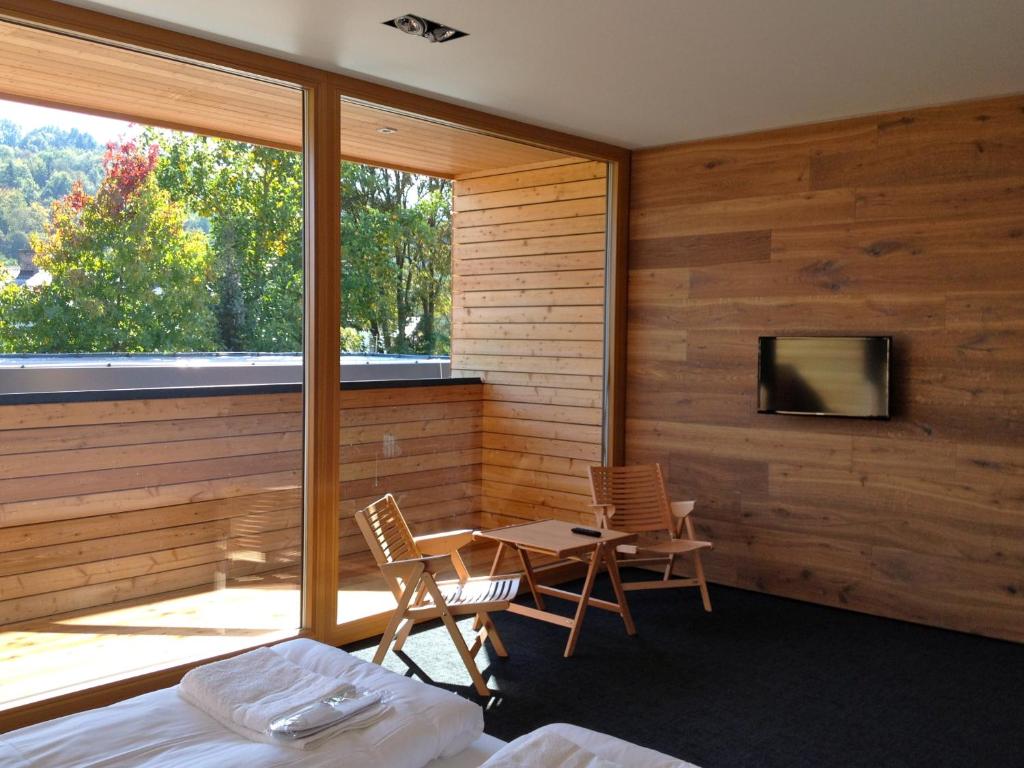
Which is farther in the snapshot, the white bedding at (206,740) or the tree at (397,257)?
the tree at (397,257)

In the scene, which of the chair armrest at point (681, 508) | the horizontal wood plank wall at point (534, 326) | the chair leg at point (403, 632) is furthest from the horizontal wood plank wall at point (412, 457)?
the chair armrest at point (681, 508)

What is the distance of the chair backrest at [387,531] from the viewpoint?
4.22 m

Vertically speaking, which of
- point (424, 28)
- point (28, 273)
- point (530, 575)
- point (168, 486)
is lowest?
point (530, 575)

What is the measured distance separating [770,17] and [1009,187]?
199 centimetres

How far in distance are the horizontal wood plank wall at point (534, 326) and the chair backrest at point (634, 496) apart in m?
0.33

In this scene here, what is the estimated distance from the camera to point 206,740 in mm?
2457

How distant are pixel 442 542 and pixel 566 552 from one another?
629 millimetres

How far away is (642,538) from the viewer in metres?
5.76

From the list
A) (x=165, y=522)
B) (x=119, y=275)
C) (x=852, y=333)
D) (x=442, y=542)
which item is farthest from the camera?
(x=852, y=333)

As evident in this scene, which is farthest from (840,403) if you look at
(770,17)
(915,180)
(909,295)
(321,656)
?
(321,656)

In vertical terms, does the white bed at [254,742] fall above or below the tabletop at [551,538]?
below

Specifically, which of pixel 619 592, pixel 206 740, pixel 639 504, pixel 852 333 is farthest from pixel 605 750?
pixel 852 333

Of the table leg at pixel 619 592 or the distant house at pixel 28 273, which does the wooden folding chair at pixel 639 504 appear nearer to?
the table leg at pixel 619 592

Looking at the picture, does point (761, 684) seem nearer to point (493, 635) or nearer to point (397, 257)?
point (493, 635)
